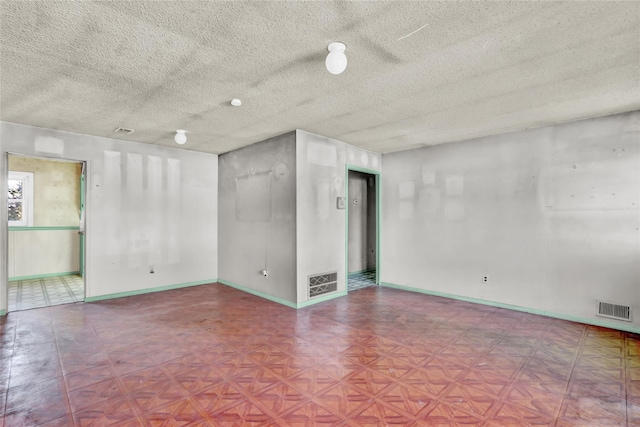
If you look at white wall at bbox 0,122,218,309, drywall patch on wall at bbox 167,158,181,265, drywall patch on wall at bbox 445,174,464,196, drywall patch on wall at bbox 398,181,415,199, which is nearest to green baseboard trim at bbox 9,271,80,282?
white wall at bbox 0,122,218,309

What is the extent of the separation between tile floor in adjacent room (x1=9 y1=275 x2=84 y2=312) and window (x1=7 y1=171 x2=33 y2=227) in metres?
1.17

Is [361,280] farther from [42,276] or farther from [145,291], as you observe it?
[42,276]

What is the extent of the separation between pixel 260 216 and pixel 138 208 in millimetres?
2088

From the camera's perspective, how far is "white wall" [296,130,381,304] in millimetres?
4555

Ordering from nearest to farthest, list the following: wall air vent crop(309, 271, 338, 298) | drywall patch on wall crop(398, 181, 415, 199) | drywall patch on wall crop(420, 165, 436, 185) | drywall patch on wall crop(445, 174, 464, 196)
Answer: wall air vent crop(309, 271, 338, 298), drywall patch on wall crop(445, 174, 464, 196), drywall patch on wall crop(420, 165, 436, 185), drywall patch on wall crop(398, 181, 415, 199)

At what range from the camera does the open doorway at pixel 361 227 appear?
6.93m

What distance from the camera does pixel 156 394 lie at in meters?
2.28

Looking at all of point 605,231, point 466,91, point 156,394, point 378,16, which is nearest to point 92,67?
point 378,16

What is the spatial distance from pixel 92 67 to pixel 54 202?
538cm

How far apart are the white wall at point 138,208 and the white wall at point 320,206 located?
245 centimetres

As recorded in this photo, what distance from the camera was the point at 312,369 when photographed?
2656 mm

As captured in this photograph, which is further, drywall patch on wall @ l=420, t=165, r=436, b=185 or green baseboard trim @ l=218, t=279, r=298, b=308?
drywall patch on wall @ l=420, t=165, r=436, b=185

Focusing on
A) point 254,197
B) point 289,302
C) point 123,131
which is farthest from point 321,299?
point 123,131

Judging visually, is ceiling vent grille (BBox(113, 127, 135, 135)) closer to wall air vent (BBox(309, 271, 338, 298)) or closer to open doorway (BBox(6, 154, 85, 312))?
open doorway (BBox(6, 154, 85, 312))
